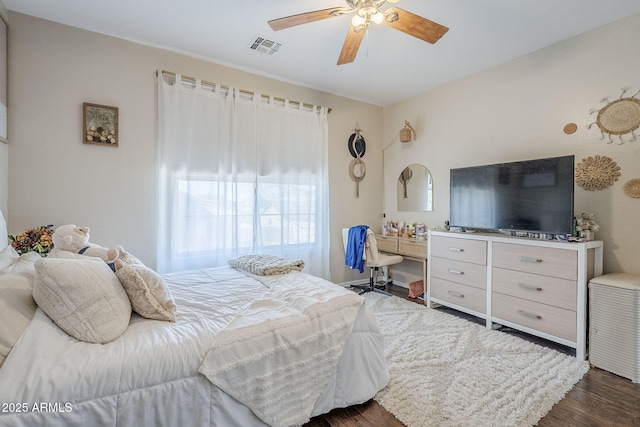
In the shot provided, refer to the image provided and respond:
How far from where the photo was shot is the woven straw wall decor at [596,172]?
2434 mm

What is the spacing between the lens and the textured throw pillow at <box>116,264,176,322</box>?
54.9 inches

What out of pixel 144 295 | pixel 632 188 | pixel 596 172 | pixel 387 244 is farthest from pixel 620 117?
pixel 144 295

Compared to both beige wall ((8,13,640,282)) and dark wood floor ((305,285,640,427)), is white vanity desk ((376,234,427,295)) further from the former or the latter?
dark wood floor ((305,285,640,427))

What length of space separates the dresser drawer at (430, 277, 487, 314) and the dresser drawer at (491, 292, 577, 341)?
0.39ft

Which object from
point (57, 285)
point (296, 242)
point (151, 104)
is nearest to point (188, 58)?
point (151, 104)

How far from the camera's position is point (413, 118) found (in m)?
4.12

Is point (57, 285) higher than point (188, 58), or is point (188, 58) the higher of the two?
point (188, 58)

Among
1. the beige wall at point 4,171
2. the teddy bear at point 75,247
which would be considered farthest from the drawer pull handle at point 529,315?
the beige wall at point 4,171

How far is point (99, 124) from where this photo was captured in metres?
2.62

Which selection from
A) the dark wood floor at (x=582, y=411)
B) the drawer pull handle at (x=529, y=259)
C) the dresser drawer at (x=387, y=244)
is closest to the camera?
the dark wood floor at (x=582, y=411)

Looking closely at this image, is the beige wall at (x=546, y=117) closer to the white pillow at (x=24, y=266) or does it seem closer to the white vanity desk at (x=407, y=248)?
the white vanity desk at (x=407, y=248)

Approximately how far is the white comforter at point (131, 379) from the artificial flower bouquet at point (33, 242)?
127 cm

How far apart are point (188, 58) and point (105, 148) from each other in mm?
1222

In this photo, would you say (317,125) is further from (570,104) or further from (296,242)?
(570,104)
